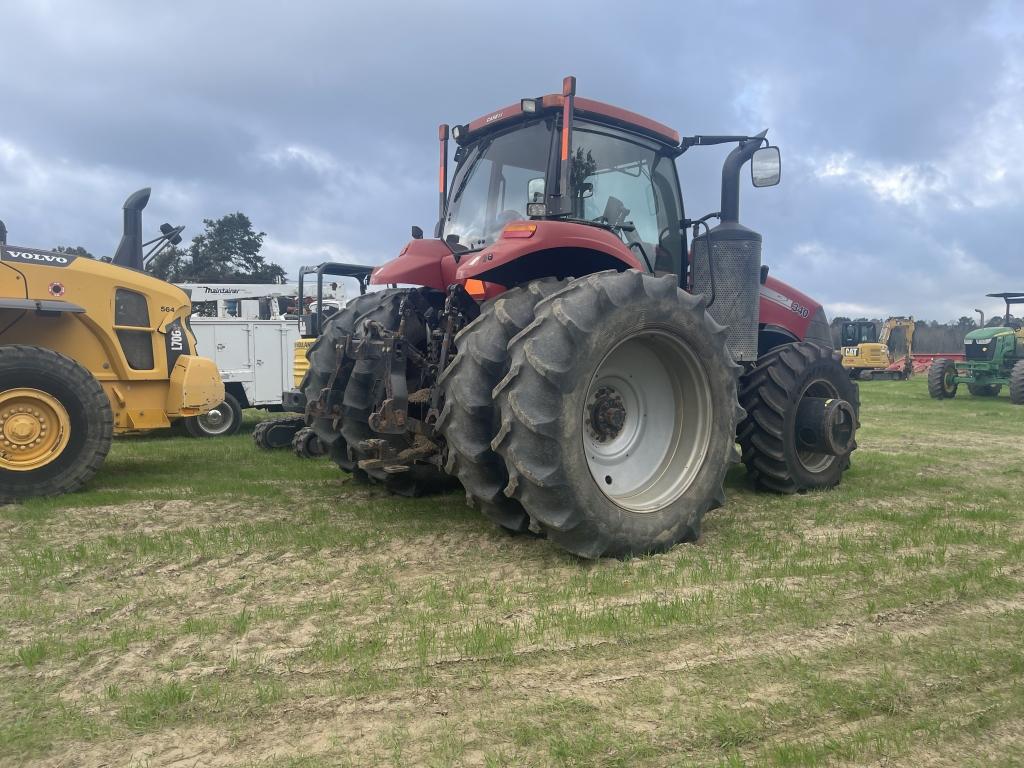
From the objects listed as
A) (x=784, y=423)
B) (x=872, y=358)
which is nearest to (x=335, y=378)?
(x=784, y=423)

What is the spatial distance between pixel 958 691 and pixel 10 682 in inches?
121

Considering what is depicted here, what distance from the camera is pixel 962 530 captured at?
4.28 m

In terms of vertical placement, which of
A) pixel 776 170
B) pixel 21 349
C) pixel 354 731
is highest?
pixel 776 170

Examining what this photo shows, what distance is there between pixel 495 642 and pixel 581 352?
4.81ft

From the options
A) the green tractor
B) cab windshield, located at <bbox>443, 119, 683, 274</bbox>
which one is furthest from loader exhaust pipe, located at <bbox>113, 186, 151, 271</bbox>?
the green tractor

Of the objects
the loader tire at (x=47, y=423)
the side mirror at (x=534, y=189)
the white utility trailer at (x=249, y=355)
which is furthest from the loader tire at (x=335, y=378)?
the white utility trailer at (x=249, y=355)

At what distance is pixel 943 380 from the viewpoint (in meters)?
16.9

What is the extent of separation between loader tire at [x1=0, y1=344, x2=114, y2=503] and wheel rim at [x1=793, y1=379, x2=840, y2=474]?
17.2 ft

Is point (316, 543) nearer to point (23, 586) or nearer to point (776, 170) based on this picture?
point (23, 586)

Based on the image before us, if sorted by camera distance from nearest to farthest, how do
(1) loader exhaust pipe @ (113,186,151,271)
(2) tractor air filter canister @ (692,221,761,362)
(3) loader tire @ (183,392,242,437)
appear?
(2) tractor air filter canister @ (692,221,761,362), (1) loader exhaust pipe @ (113,186,151,271), (3) loader tire @ (183,392,242,437)

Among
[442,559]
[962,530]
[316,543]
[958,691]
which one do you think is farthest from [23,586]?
[962,530]

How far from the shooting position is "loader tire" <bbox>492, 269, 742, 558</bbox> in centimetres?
350

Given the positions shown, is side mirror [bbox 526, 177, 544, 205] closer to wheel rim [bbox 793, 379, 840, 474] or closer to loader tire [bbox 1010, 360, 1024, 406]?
wheel rim [bbox 793, 379, 840, 474]

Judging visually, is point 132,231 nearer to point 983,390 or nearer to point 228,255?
point 983,390
